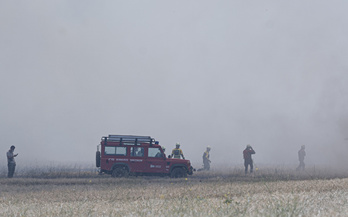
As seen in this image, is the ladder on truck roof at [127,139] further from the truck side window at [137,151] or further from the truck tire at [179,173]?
the truck tire at [179,173]

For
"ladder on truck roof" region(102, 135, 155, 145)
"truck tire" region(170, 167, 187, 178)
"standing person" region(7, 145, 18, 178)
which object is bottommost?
"truck tire" region(170, 167, 187, 178)

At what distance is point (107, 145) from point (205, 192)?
11169mm

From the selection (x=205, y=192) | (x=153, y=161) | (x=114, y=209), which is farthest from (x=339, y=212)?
(x=153, y=161)

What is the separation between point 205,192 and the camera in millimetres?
11375

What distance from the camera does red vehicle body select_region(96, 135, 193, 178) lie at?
21500 mm

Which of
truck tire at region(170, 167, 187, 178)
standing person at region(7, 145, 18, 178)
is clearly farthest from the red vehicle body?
standing person at region(7, 145, 18, 178)

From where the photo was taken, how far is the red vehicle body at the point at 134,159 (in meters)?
21.5

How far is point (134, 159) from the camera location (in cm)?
2177

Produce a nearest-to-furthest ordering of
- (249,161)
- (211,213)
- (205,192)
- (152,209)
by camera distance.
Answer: (211,213)
(152,209)
(205,192)
(249,161)

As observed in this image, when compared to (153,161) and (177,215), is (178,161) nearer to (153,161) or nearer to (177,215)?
(153,161)

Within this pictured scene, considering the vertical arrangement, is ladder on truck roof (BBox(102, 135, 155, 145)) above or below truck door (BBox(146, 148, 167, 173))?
above

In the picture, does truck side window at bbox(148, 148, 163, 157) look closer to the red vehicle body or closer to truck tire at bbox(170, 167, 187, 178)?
the red vehicle body

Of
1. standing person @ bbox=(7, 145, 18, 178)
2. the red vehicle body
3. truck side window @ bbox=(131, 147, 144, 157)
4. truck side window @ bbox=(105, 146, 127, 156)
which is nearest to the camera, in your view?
the red vehicle body

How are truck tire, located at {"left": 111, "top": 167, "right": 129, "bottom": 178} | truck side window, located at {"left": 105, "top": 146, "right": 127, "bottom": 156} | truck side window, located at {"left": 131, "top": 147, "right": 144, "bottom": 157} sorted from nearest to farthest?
truck tire, located at {"left": 111, "top": 167, "right": 129, "bottom": 178} < truck side window, located at {"left": 105, "top": 146, "right": 127, "bottom": 156} < truck side window, located at {"left": 131, "top": 147, "right": 144, "bottom": 157}
